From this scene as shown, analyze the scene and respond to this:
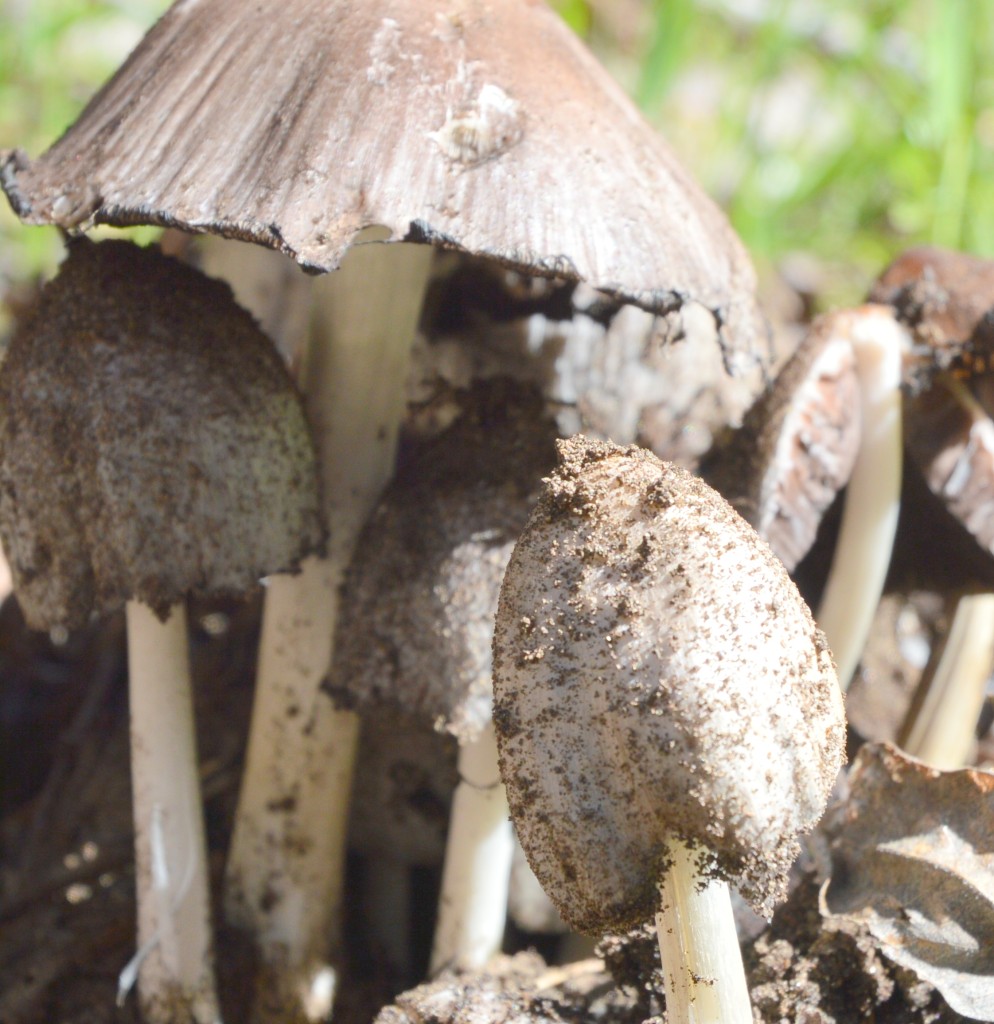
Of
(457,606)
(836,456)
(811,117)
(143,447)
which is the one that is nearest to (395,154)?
(143,447)

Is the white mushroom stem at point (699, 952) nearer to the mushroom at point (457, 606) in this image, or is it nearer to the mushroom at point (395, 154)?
the mushroom at point (457, 606)

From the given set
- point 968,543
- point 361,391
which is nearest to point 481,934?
point 361,391

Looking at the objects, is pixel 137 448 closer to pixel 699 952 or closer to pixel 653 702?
pixel 653 702

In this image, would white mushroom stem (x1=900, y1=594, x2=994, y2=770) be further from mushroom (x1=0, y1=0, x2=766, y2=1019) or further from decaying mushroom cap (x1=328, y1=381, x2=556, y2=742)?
decaying mushroom cap (x1=328, y1=381, x2=556, y2=742)

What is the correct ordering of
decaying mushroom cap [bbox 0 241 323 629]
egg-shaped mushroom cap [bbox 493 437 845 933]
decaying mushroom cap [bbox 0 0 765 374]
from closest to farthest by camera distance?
egg-shaped mushroom cap [bbox 493 437 845 933] < decaying mushroom cap [bbox 0 0 765 374] < decaying mushroom cap [bbox 0 241 323 629]

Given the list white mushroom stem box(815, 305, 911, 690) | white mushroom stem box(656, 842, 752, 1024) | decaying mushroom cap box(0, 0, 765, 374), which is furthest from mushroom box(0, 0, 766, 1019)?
white mushroom stem box(656, 842, 752, 1024)

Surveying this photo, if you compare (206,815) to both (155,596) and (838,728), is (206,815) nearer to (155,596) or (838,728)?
(155,596)
